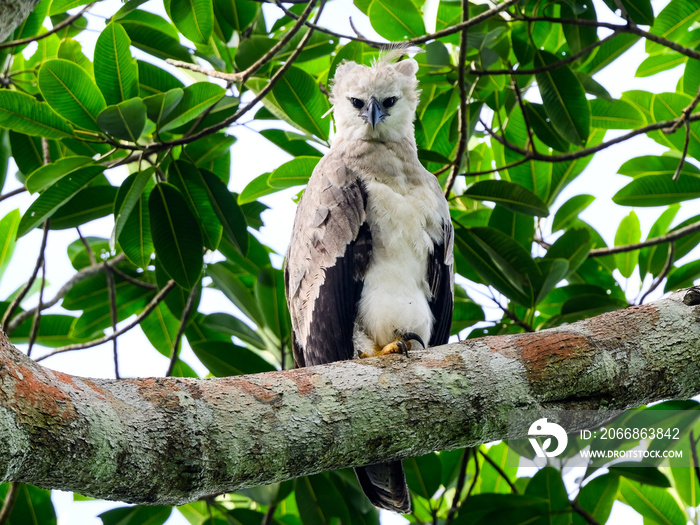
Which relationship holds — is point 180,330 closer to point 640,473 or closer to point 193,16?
point 193,16

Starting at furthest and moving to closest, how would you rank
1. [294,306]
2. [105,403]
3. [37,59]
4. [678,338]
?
[37,59] → [294,306] → [678,338] → [105,403]

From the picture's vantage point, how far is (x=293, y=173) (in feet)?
12.6

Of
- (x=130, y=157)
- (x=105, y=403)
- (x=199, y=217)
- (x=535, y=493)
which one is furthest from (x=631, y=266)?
(x=105, y=403)

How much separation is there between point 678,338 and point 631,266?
1.89 m

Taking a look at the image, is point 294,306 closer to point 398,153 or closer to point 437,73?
point 398,153

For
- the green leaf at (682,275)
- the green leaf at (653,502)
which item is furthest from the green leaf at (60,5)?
the green leaf at (653,502)

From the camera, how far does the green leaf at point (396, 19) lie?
12.4 feet

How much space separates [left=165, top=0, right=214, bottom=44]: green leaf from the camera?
354cm

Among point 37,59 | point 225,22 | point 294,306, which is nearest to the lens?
point 294,306

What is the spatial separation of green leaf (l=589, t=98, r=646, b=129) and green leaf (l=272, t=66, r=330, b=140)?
158cm

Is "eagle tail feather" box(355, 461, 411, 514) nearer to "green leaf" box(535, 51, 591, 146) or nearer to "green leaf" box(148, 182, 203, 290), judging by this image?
"green leaf" box(148, 182, 203, 290)

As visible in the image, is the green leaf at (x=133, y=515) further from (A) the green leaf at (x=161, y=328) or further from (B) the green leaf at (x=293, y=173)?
(B) the green leaf at (x=293, y=173)

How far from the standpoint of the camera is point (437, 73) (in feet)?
12.7

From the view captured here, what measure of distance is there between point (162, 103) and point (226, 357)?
1368 mm
